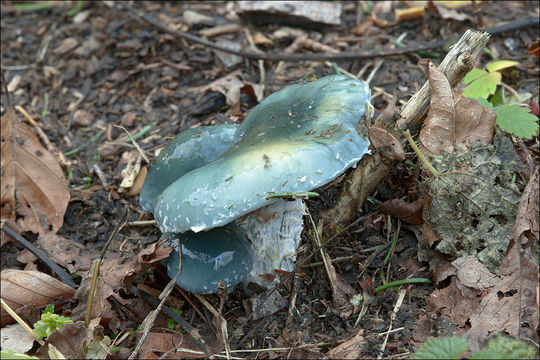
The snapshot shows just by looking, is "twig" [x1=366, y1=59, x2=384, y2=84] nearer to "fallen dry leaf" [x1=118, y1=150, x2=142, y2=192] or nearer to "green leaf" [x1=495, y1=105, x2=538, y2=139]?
"green leaf" [x1=495, y1=105, x2=538, y2=139]

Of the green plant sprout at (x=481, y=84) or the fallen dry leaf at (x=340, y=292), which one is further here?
the green plant sprout at (x=481, y=84)

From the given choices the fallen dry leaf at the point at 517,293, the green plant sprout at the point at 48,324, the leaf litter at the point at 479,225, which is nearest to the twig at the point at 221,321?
the green plant sprout at the point at 48,324

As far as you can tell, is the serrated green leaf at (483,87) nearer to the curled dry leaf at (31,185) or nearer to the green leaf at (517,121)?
the green leaf at (517,121)

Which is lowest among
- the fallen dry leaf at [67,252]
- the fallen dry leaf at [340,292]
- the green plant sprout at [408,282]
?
the fallen dry leaf at [67,252]

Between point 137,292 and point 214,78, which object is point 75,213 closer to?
point 137,292

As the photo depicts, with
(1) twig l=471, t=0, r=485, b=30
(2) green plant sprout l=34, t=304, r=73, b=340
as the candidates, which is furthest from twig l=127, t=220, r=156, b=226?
(1) twig l=471, t=0, r=485, b=30

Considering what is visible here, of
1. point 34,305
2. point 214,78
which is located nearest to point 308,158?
point 34,305

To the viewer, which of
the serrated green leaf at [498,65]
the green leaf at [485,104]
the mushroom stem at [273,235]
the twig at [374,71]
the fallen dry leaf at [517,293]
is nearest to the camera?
the fallen dry leaf at [517,293]

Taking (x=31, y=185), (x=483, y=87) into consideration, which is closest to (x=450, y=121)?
(x=483, y=87)
